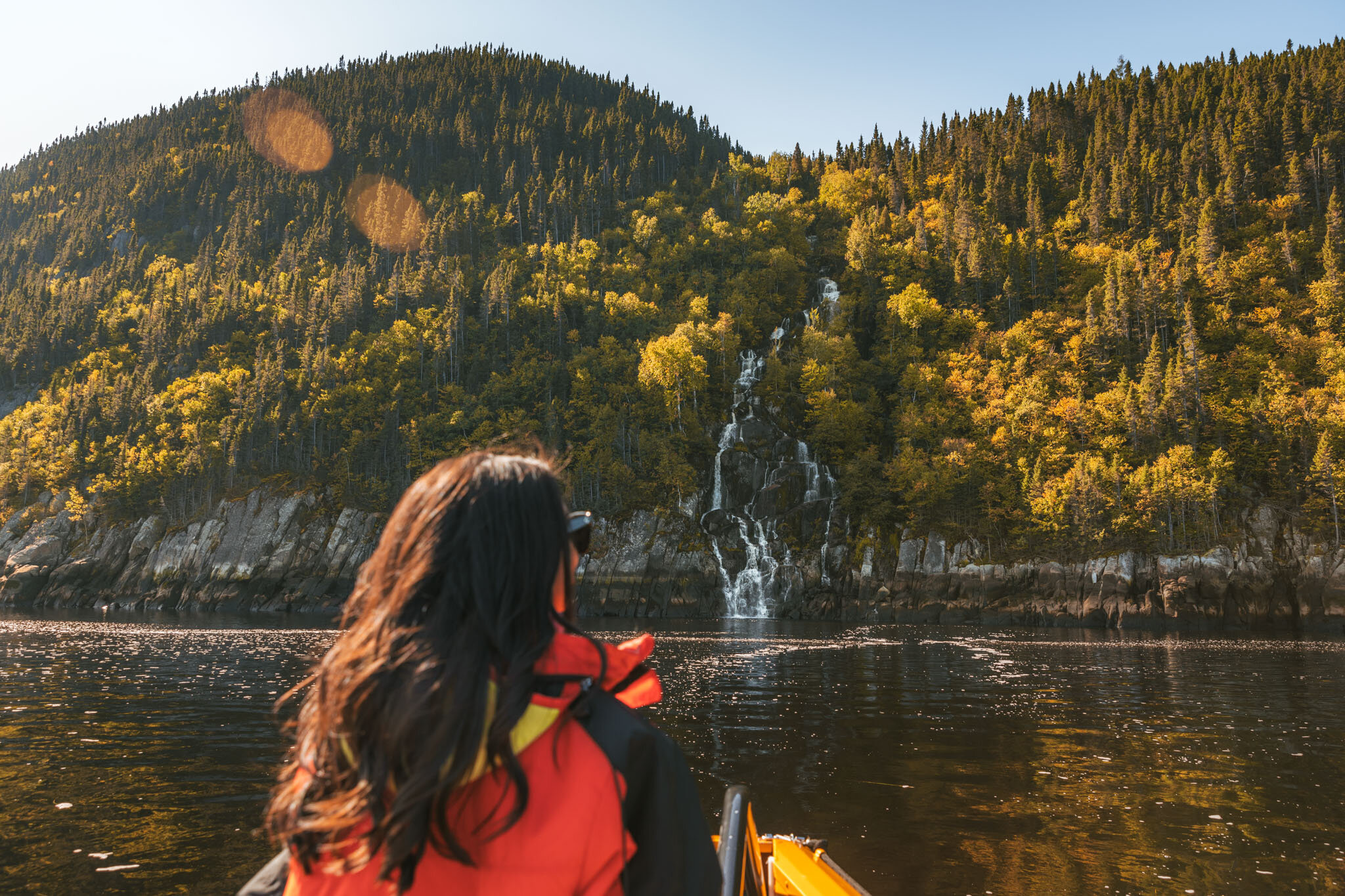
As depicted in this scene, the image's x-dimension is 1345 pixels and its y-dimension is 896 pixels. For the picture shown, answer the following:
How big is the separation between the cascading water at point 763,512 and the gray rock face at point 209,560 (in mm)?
37435

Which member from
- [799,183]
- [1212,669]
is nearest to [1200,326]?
[1212,669]

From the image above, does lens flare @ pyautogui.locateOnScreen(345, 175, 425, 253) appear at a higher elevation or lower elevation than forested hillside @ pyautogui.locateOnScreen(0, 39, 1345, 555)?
higher

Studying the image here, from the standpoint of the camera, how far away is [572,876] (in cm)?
173

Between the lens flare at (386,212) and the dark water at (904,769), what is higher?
the lens flare at (386,212)

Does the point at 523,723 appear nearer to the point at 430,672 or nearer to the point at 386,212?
the point at 430,672

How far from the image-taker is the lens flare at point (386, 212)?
493 feet

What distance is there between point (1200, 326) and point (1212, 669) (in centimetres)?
7152

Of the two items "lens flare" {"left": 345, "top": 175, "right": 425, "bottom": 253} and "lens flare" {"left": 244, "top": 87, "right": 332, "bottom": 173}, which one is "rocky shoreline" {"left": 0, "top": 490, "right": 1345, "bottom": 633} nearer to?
"lens flare" {"left": 345, "top": 175, "right": 425, "bottom": 253}

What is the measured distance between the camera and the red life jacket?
1.69m

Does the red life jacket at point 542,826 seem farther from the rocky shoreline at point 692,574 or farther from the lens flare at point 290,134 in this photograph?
the lens flare at point 290,134

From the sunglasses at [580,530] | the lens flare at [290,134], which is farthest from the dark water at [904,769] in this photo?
the lens flare at [290,134]

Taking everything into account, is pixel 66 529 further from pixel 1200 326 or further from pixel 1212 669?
pixel 1200 326

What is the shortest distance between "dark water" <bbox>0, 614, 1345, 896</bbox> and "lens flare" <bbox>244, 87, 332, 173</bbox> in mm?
177447

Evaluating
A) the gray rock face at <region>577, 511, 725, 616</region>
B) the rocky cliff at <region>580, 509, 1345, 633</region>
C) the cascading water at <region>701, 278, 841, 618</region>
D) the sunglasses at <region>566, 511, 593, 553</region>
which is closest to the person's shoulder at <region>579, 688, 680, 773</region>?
A: the sunglasses at <region>566, 511, 593, 553</region>
